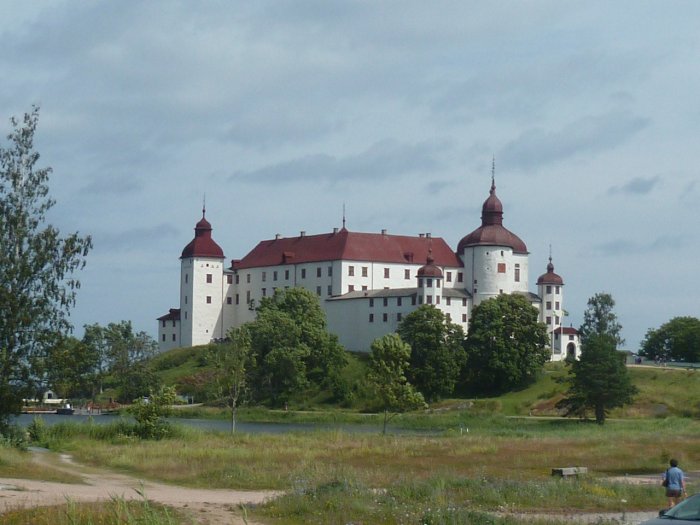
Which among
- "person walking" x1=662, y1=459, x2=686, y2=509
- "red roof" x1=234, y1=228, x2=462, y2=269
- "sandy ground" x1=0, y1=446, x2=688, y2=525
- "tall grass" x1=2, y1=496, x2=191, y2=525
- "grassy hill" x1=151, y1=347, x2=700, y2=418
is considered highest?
"red roof" x1=234, y1=228, x2=462, y2=269

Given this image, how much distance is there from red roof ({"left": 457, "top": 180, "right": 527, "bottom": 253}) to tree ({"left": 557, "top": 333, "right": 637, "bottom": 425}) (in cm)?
4412

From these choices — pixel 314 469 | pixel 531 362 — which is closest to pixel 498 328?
pixel 531 362

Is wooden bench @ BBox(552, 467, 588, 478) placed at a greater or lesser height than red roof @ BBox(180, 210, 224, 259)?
lesser

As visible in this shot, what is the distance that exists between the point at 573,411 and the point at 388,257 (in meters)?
52.9

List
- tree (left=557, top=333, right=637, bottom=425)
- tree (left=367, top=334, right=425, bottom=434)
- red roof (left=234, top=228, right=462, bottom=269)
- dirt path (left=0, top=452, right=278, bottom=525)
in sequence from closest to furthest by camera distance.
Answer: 1. dirt path (left=0, top=452, right=278, bottom=525)
2. tree (left=367, top=334, right=425, bottom=434)
3. tree (left=557, top=333, right=637, bottom=425)
4. red roof (left=234, top=228, right=462, bottom=269)

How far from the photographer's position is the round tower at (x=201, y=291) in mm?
141500

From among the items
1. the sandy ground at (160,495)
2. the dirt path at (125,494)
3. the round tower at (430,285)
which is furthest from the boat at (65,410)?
the dirt path at (125,494)

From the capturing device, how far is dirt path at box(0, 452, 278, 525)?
Result: 1071 inches

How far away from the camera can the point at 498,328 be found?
11106cm

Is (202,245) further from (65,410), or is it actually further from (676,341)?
(676,341)

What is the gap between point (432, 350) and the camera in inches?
4296

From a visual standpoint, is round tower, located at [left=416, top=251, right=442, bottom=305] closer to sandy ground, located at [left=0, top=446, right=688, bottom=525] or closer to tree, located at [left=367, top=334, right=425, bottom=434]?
tree, located at [left=367, top=334, right=425, bottom=434]

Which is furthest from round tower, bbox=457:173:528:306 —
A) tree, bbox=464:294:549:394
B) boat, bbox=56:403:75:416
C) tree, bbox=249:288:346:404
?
boat, bbox=56:403:75:416

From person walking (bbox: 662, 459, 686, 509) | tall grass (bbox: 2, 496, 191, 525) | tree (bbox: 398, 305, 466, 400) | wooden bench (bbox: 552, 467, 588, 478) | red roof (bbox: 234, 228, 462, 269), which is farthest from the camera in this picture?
red roof (bbox: 234, 228, 462, 269)
